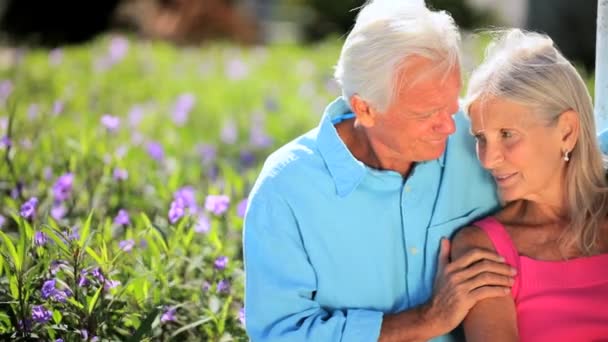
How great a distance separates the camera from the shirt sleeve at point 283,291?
8.99 feet

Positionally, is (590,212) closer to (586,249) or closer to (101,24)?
(586,249)

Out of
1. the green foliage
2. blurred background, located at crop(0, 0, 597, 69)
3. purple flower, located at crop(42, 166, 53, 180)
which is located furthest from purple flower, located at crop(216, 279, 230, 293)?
blurred background, located at crop(0, 0, 597, 69)

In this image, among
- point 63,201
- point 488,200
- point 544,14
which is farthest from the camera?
point 544,14

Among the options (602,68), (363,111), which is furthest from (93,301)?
(602,68)

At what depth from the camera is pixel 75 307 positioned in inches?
115

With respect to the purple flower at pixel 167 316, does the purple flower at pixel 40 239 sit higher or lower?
higher

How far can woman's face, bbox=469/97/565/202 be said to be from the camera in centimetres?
278

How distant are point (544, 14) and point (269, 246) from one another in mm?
6226

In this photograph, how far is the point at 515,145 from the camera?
279 centimetres

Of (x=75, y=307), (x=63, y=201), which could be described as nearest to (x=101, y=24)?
(x=63, y=201)

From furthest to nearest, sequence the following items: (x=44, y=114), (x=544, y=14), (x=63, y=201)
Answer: (x=544, y=14), (x=44, y=114), (x=63, y=201)

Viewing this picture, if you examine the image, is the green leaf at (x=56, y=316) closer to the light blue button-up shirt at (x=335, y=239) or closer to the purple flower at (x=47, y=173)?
the light blue button-up shirt at (x=335, y=239)

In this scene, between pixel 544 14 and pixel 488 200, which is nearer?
pixel 488 200

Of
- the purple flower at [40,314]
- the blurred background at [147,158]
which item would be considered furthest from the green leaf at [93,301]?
the purple flower at [40,314]
